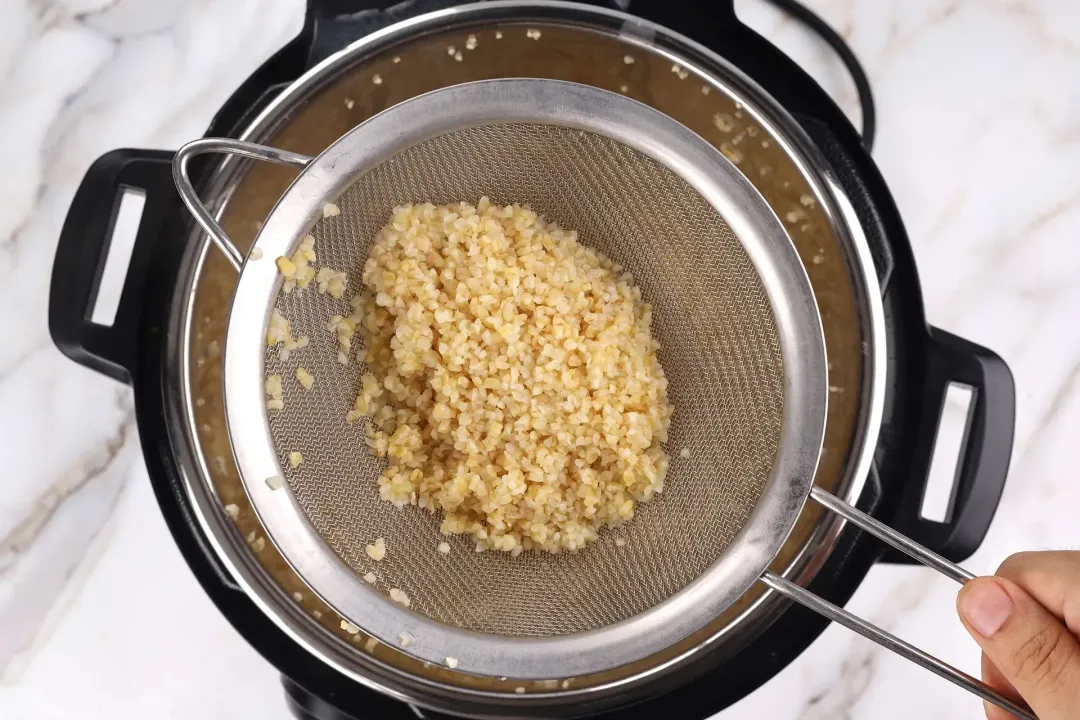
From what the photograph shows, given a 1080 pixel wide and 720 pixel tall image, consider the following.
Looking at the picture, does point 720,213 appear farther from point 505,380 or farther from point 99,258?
point 99,258

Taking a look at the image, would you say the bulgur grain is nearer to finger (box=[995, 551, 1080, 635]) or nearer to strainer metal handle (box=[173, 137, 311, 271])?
strainer metal handle (box=[173, 137, 311, 271])

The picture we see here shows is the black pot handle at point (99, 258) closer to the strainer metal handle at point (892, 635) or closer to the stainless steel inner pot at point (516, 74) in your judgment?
the stainless steel inner pot at point (516, 74)

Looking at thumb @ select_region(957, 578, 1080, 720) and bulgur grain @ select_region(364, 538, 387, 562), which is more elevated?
thumb @ select_region(957, 578, 1080, 720)

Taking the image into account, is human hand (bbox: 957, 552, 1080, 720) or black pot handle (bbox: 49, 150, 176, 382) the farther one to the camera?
black pot handle (bbox: 49, 150, 176, 382)

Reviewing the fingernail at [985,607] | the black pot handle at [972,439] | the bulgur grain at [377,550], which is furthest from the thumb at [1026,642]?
the bulgur grain at [377,550]

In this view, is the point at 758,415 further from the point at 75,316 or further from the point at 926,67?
the point at 75,316

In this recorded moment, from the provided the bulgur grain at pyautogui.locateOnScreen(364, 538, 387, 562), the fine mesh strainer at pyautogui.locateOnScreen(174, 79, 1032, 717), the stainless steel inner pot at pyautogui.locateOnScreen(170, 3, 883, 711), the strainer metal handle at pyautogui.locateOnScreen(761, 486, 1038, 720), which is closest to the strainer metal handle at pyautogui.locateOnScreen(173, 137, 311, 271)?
the fine mesh strainer at pyautogui.locateOnScreen(174, 79, 1032, 717)
